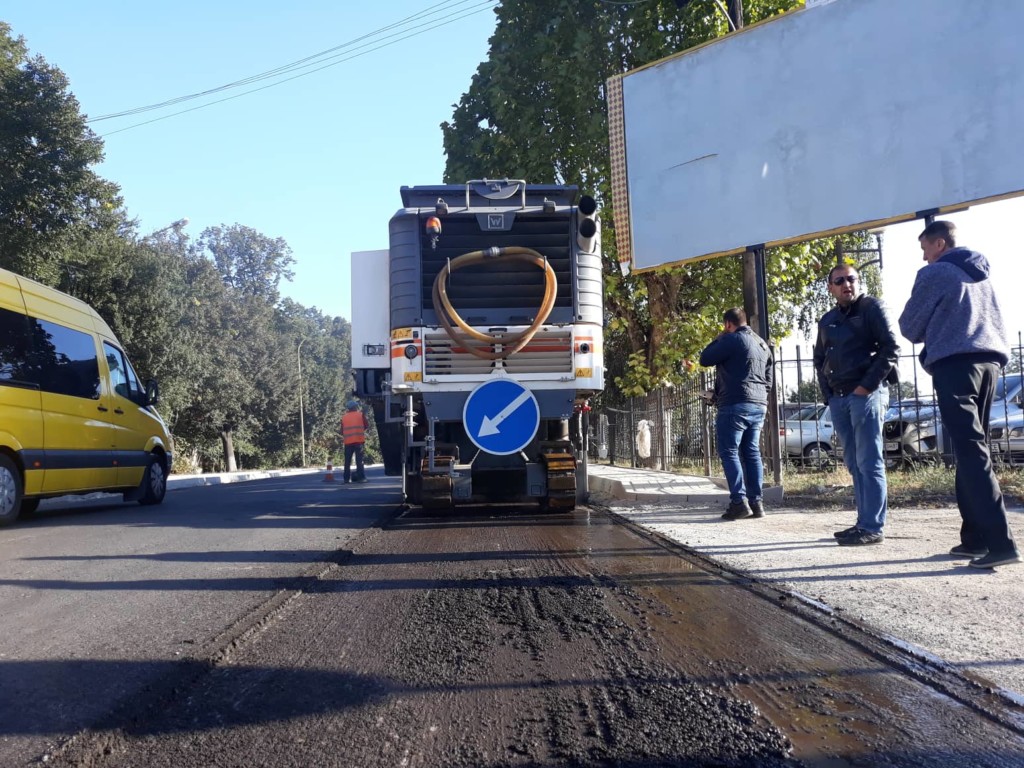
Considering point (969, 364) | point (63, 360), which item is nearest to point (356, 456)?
point (63, 360)

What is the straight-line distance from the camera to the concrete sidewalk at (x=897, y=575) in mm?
3373

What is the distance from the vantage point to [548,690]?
295 cm

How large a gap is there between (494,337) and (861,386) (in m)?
3.60

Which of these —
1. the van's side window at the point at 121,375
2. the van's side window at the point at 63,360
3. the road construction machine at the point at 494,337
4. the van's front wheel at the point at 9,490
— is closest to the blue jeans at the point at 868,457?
the road construction machine at the point at 494,337

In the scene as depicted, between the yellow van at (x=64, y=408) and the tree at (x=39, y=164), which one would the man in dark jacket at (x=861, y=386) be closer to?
the yellow van at (x=64, y=408)

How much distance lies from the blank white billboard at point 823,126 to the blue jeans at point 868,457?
4.44 metres

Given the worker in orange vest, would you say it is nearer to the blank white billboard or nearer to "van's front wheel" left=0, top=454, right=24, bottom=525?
the blank white billboard

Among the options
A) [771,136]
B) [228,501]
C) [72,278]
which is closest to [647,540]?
[771,136]

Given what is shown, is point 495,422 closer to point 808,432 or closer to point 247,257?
point 808,432

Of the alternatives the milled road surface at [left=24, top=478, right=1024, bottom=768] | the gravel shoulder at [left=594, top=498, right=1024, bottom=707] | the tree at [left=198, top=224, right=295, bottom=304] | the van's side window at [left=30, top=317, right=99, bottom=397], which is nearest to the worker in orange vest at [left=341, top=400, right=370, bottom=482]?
the van's side window at [left=30, top=317, right=99, bottom=397]

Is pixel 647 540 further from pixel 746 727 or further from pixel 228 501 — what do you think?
pixel 228 501

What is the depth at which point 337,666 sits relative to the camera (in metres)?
3.26

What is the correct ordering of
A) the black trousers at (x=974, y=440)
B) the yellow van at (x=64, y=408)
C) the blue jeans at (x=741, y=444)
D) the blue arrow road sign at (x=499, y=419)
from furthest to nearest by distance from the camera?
1. the yellow van at (x=64, y=408)
2. the blue arrow road sign at (x=499, y=419)
3. the blue jeans at (x=741, y=444)
4. the black trousers at (x=974, y=440)

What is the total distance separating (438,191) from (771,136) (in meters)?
4.30
